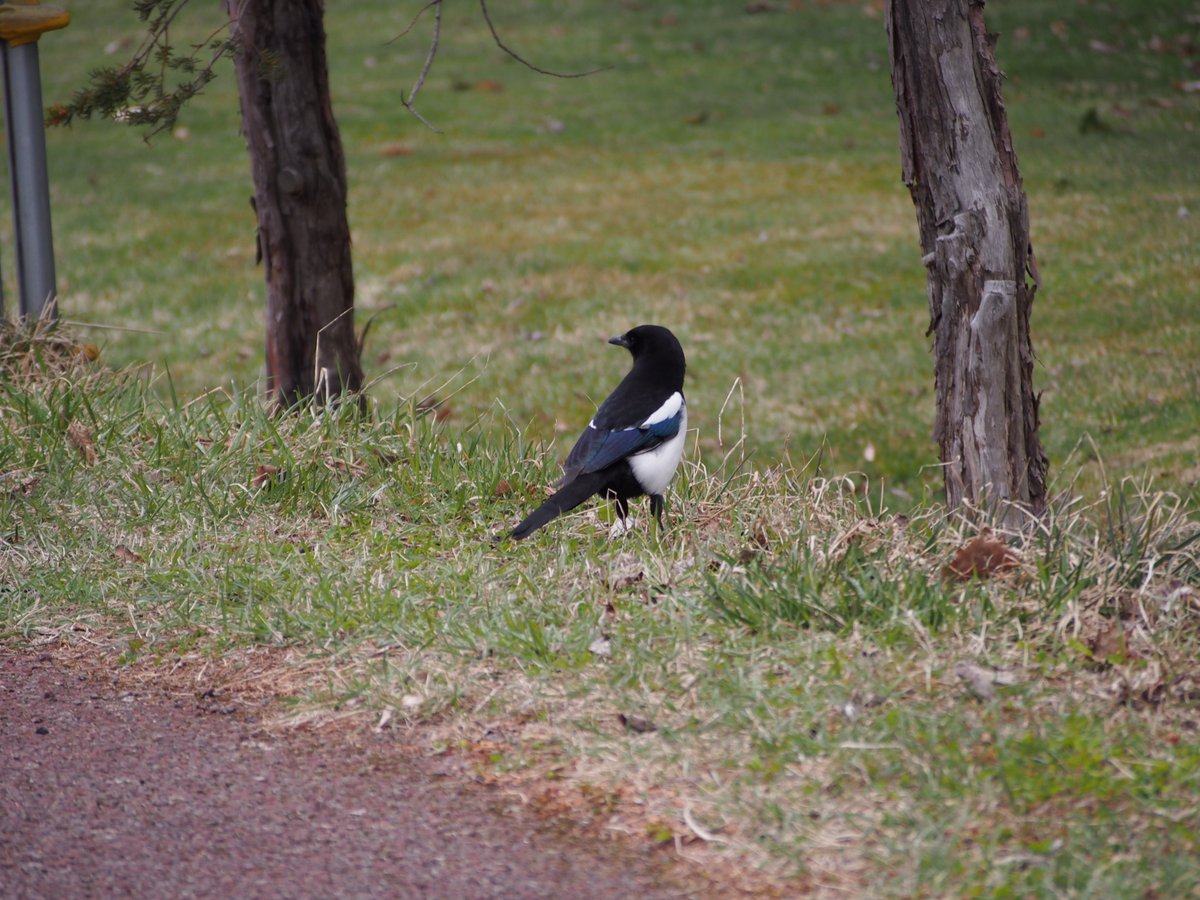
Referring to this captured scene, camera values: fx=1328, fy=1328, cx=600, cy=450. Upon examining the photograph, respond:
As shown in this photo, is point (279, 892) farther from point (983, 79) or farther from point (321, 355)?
point (321, 355)

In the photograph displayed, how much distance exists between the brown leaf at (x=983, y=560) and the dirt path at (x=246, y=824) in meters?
1.58

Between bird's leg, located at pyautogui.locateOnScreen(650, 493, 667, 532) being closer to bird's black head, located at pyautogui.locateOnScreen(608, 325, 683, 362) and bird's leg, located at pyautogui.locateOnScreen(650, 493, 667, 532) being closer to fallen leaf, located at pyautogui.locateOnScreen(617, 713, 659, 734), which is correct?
bird's black head, located at pyautogui.locateOnScreen(608, 325, 683, 362)

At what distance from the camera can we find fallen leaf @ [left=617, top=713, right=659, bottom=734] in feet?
11.4

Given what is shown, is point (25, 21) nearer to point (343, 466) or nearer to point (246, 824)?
point (343, 466)

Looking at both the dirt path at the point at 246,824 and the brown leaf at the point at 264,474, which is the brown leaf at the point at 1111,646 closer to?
the dirt path at the point at 246,824

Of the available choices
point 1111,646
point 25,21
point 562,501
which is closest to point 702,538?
point 562,501

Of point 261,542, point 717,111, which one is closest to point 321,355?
point 261,542

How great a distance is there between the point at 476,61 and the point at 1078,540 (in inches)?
679

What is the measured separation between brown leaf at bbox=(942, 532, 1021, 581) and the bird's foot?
→ 128cm

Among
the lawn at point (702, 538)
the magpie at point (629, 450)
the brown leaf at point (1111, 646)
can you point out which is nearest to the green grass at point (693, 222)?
the lawn at point (702, 538)

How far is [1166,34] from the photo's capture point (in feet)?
61.9

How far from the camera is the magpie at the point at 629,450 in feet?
15.7

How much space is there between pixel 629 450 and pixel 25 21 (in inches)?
155

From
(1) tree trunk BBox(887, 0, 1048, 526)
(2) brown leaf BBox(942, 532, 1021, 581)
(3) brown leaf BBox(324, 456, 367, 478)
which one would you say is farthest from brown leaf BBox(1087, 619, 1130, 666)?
(3) brown leaf BBox(324, 456, 367, 478)
